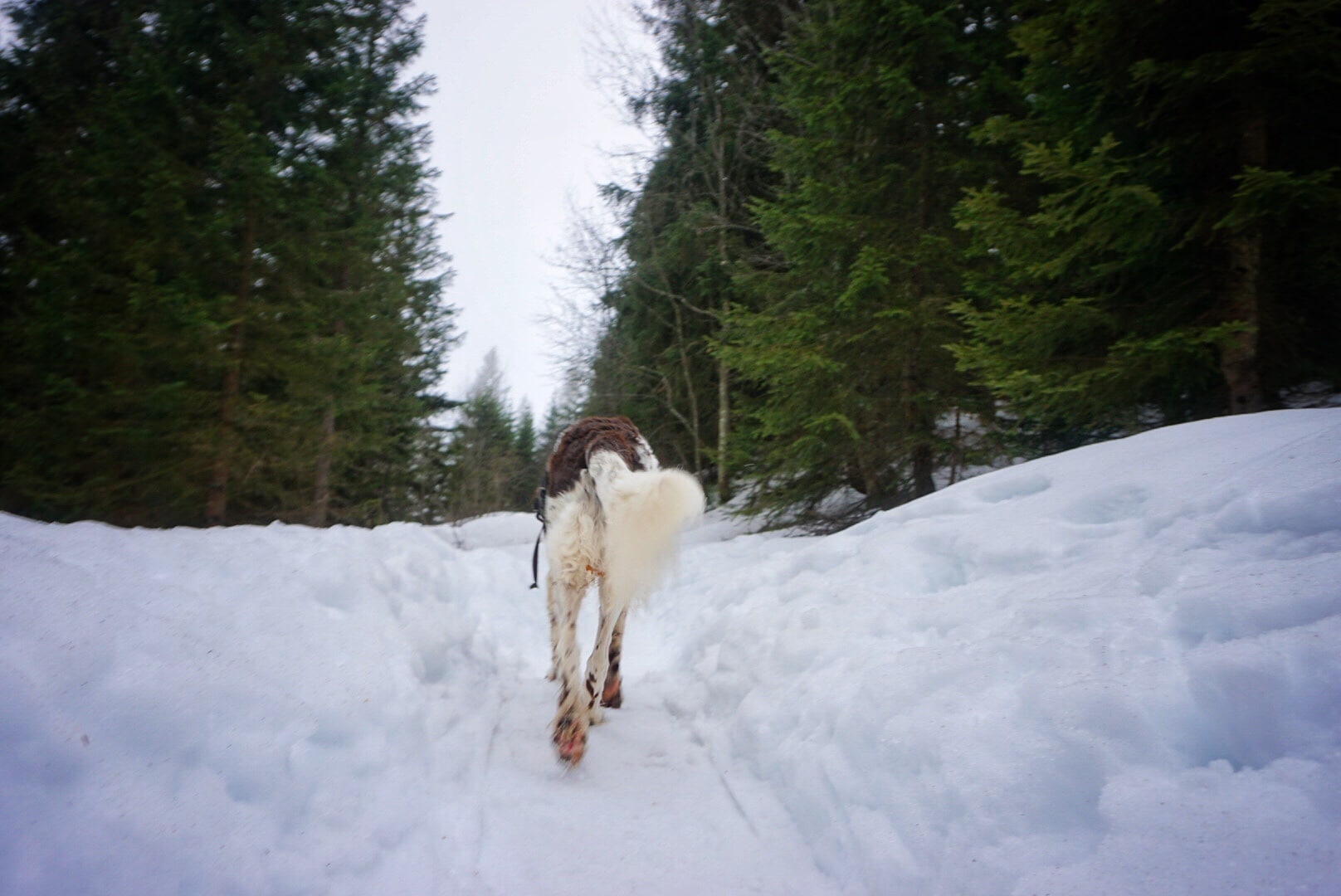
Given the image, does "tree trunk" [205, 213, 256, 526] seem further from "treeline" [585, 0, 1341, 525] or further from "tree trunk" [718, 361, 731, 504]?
"tree trunk" [718, 361, 731, 504]

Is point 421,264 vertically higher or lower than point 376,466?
higher

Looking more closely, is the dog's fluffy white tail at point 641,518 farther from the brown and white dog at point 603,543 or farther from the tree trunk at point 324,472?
the tree trunk at point 324,472

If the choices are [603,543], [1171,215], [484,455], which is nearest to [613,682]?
[603,543]

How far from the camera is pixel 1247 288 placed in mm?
4789

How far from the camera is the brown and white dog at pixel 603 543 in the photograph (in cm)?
336

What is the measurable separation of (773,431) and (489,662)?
14.7ft

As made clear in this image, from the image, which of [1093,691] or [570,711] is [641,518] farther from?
[1093,691]

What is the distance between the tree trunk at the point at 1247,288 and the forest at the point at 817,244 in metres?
0.03

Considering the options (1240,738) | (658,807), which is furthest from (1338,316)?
(658,807)

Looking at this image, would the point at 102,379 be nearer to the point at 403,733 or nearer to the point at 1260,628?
the point at 403,733

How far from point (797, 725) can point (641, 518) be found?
1.33 metres

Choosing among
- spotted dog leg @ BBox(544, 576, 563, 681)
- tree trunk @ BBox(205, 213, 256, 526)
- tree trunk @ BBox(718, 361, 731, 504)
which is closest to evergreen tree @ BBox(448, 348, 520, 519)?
tree trunk @ BBox(205, 213, 256, 526)

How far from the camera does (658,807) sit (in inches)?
106

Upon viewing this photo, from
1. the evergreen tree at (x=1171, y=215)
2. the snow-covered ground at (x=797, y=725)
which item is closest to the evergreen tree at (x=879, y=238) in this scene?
the evergreen tree at (x=1171, y=215)
